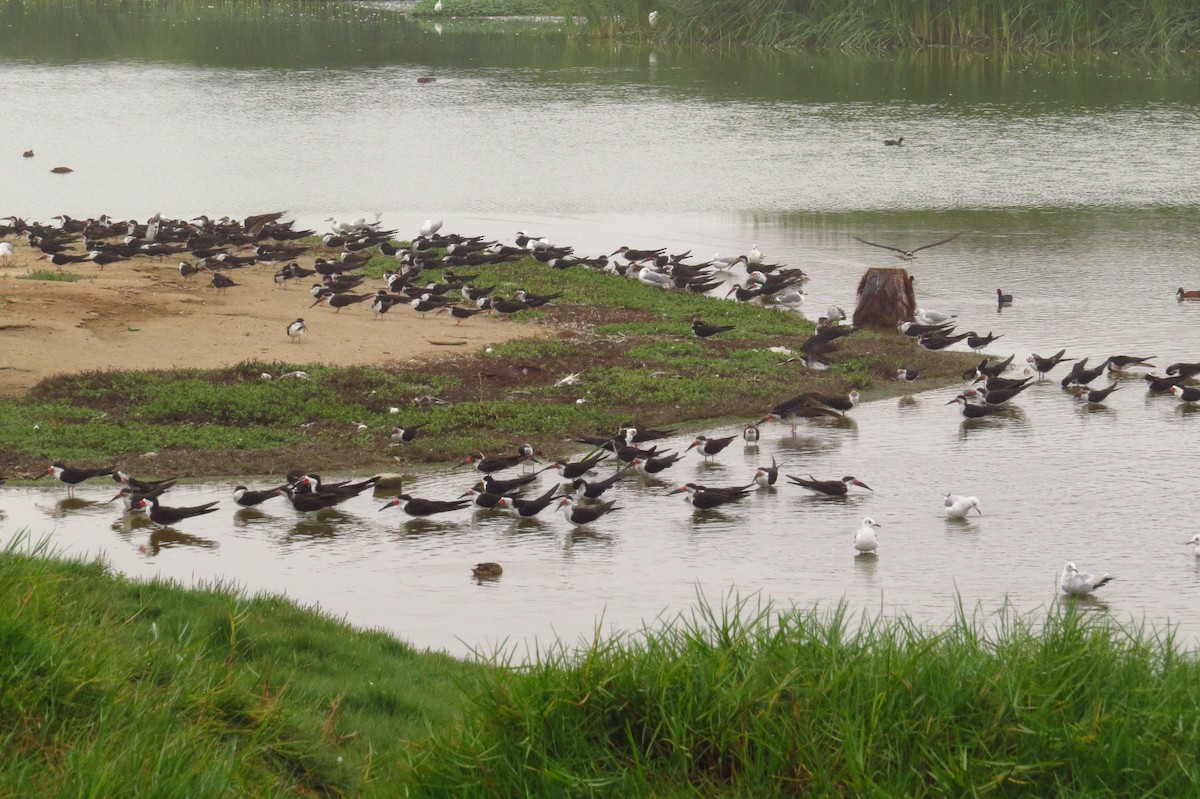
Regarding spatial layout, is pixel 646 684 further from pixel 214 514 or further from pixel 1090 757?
pixel 214 514

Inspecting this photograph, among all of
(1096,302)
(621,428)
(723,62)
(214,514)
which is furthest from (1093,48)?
(214,514)

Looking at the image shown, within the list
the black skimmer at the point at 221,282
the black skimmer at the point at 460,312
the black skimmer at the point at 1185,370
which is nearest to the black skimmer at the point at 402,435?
the black skimmer at the point at 460,312

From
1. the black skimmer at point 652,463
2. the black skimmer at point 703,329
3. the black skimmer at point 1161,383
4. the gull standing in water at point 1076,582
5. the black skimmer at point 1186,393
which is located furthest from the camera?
the black skimmer at point 703,329

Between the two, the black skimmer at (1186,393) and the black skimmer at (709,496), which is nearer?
the black skimmer at (709,496)

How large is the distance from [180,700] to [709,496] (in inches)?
325

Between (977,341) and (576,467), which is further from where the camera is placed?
(977,341)

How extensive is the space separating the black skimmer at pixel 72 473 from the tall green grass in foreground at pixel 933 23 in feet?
152

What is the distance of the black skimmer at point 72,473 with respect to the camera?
13.7 m

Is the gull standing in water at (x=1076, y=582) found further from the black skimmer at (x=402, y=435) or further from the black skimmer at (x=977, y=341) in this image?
the black skimmer at (x=977, y=341)

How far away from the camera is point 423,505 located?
13250 mm

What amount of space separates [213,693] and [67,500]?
8329 millimetres

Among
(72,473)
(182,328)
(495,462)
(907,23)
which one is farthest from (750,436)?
(907,23)

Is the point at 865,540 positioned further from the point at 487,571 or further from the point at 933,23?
the point at 933,23

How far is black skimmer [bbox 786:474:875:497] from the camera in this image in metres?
14.1
